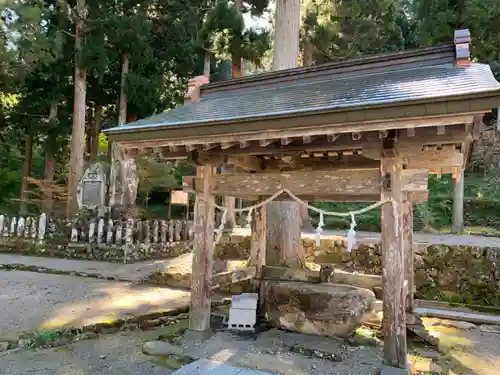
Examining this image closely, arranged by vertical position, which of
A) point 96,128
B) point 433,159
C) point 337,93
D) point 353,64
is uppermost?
point 96,128

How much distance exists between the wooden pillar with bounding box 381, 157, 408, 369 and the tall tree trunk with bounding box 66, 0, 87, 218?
12.9 m

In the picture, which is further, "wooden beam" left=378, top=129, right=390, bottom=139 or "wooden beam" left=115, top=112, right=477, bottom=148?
"wooden beam" left=378, top=129, right=390, bottom=139

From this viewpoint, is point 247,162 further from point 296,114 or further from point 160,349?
point 160,349

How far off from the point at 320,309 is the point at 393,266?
1.48 meters

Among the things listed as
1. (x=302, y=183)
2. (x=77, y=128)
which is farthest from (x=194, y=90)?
(x=77, y=128)

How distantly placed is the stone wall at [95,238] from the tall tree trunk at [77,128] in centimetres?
194

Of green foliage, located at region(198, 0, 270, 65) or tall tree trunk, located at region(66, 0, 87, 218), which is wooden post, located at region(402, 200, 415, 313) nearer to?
green foliage, located at region(198, 0, 270, 65)

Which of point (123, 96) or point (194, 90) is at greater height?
point (123, 96)

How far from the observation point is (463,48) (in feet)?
13.7

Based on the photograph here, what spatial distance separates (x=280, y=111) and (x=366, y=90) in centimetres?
104

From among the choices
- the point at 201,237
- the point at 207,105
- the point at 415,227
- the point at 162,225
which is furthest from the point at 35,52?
the point at 415,227

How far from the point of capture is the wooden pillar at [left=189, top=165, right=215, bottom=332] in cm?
483

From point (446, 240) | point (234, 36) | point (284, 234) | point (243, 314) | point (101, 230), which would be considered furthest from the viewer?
point (234, 36)

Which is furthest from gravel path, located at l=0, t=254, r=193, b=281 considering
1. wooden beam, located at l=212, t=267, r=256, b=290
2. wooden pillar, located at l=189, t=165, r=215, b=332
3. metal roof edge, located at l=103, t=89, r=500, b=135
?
metal roof edge, located at l=103, t=89, r=500, b=135
